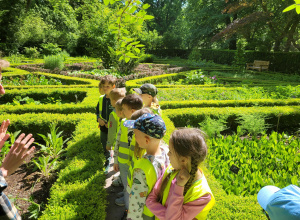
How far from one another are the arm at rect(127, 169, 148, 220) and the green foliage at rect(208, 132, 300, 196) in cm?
144

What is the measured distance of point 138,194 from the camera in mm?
1716

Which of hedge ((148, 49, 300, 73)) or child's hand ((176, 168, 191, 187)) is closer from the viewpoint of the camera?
child's hand ((176, 168, 191, 187))

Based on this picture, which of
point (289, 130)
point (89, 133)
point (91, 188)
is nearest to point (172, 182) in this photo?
point (91, 188)

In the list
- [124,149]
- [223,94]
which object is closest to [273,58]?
[223,94]

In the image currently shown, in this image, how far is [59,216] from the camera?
199 centimetres

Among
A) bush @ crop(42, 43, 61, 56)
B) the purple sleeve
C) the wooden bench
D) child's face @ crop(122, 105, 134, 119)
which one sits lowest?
the purple sleeve

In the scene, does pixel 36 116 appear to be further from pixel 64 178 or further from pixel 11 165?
pixel 11 165

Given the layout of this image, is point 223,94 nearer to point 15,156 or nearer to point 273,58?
point 15,156

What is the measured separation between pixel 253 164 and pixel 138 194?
2.28m

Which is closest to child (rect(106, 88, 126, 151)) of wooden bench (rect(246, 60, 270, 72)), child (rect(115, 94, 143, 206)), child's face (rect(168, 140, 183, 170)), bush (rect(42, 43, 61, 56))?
child (rect(115, 94, 143, 206))

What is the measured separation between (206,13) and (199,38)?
3.31 m

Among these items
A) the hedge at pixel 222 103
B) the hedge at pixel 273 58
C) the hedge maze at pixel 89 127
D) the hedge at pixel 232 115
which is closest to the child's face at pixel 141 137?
the hedge maze at pixel 89 127

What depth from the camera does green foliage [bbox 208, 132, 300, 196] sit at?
2715 millimetres

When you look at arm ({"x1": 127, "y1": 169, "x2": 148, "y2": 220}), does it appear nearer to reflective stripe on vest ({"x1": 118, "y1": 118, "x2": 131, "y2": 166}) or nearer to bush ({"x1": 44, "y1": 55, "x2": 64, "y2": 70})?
reflective stripe on vest ({"x1": 118, "y1": 118, "x2": 131, "y2": 166})
